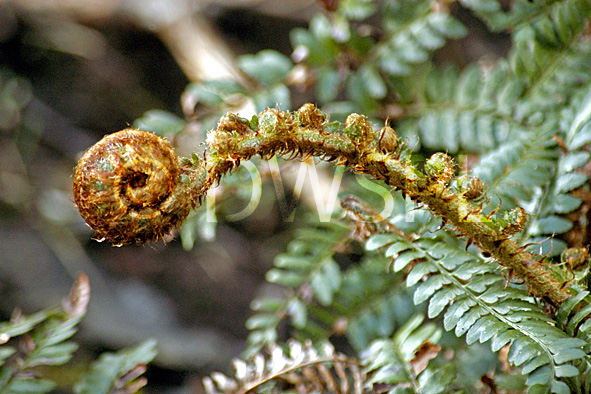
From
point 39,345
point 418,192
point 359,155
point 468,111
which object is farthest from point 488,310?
point 39,345

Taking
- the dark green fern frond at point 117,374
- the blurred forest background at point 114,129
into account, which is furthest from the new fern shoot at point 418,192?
the blurred forest background at point 114,129

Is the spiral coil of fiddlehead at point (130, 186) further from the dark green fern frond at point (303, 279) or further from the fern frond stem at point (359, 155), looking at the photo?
the dark green fern frond at point (303, 279)

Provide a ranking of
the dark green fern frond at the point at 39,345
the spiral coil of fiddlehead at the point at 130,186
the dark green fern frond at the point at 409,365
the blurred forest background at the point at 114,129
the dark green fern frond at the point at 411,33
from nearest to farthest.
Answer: the spiral coil of fiddlehead at the point at 130,186, the dark green fern frond at the point at 409,365, the dark green fern frond at the point at 39,345, the dark green fern frond at the point at 411,33, the blurred forest background at the point at 114,129

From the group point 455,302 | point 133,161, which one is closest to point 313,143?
point 133,161

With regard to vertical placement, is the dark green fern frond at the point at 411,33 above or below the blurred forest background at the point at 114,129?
below

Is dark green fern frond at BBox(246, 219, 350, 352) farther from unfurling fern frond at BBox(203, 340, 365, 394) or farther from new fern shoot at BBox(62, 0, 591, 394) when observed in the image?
unfurling fern frond at BBox(203, 340, 365, 394)

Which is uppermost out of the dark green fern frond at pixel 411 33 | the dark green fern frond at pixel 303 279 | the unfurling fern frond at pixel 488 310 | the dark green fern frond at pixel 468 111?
the dark green fern frond at pixel 411 33

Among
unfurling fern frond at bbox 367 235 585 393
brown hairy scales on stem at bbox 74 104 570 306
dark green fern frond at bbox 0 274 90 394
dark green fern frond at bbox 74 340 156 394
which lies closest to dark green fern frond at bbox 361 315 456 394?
unfurling fern frond at bbox 367 235 585 393
